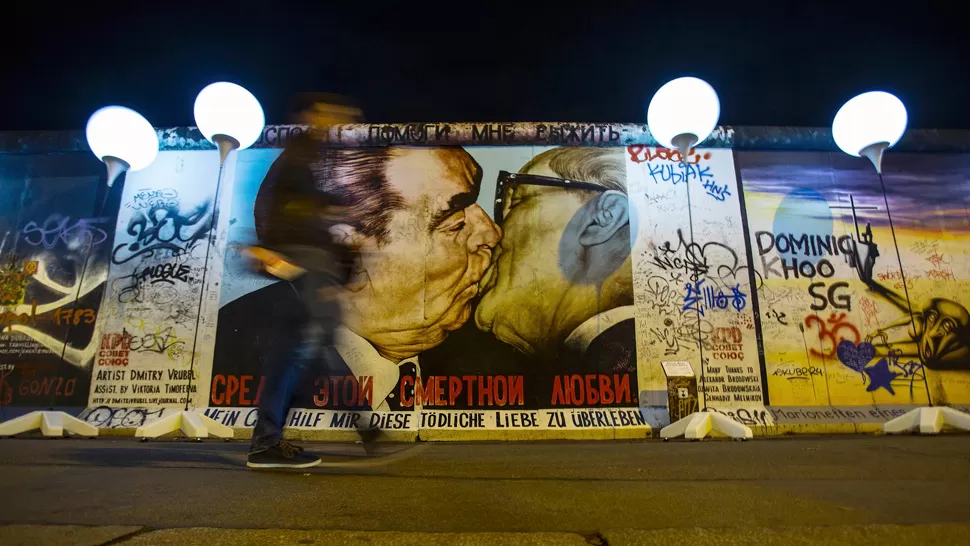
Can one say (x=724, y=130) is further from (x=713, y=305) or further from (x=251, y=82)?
(x=251, y=82)

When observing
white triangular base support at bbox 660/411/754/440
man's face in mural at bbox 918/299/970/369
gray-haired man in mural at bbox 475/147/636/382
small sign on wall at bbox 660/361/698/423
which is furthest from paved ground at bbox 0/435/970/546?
man's face in mural at bbox 918/299/970/369

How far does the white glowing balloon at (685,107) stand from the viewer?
4.79m

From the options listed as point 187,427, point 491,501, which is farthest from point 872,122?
point 187,427

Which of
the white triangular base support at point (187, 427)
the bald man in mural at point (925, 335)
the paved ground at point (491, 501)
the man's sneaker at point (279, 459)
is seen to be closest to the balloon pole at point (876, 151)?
the bald man in mural at point (925, 335)

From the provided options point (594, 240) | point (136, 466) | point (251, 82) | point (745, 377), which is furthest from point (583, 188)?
point (136, 466)

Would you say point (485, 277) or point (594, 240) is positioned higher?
point (594, 240)

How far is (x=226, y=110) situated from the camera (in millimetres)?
4859

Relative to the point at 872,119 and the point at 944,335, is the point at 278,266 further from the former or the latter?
the point at 944,335

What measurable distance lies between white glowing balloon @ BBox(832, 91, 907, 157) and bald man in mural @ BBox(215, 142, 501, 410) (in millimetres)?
3845

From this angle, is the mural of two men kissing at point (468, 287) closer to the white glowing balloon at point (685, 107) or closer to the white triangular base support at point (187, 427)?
the white triangular base support at point (187, 427)

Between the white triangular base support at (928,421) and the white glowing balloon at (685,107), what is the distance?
10.9 feet

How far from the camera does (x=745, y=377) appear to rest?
17.5 feet

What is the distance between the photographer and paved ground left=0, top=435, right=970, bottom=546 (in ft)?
4.10

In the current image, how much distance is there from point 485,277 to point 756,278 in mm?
3061
